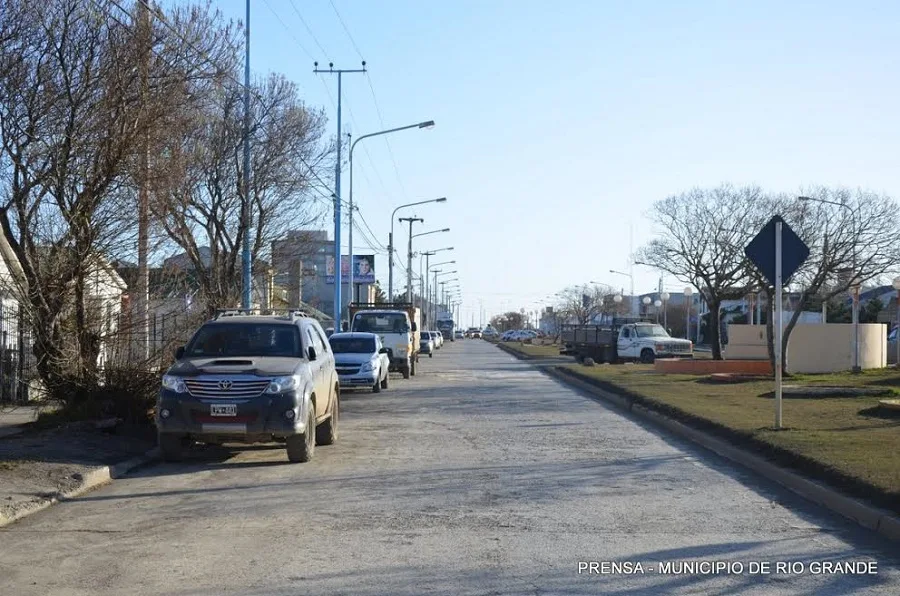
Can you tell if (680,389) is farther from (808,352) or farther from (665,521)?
(665,521)

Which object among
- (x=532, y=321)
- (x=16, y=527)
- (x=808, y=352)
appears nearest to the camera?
(x=16, y=527)

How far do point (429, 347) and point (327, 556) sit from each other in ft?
186

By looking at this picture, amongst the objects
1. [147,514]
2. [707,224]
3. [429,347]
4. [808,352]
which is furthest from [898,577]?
[429,347]

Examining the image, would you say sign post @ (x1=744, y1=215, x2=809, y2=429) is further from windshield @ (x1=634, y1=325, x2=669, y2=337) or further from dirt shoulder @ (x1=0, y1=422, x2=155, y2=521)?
windshield @ (x1=634, y1=325, x2=669, y2=337)

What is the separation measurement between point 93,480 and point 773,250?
1007 centimetres

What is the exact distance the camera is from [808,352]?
127ft

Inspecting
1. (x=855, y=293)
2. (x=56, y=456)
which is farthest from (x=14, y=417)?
(x=855, y=293)

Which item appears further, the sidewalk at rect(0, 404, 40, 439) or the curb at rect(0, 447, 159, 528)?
the sidewalk at rect(0, 404, 40, 439)

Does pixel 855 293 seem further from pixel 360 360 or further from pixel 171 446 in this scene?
pixel 171 446

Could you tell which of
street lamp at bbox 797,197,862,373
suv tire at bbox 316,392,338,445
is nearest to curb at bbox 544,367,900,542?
suv tire at bbox 316,392,338,445

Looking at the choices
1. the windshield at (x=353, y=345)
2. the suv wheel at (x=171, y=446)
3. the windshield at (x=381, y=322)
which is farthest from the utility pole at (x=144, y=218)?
the windshield at (x=381, y=322)

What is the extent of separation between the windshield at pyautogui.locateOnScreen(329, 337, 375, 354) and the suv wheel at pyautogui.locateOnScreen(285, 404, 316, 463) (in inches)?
597

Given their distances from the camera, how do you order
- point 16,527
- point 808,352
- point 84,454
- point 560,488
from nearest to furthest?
point 16,527 → point 560,488 → point 84,454 → point 808,352

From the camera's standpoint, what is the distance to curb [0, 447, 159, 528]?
10180mm
